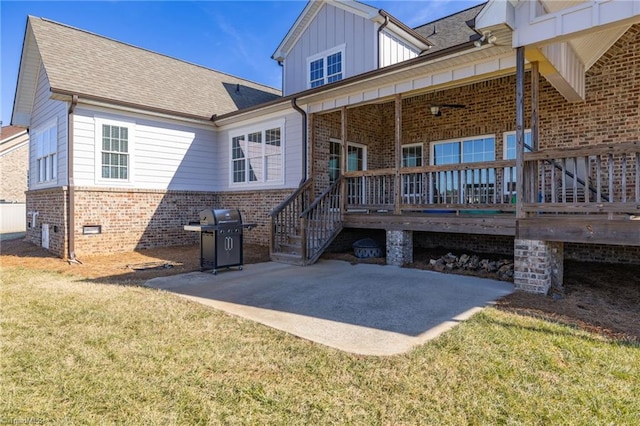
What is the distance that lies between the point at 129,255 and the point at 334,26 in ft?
30.7

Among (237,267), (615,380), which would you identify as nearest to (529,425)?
(615,380)

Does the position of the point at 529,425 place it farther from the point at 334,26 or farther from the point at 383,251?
the point at 334,26

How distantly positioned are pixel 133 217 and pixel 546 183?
427 inches

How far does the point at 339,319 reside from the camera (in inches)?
182

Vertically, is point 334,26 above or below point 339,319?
above

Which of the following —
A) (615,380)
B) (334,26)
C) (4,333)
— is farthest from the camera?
(334,26)

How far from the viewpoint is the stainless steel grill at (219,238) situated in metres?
7.50

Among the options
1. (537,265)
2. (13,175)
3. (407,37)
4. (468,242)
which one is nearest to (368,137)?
(407,37)

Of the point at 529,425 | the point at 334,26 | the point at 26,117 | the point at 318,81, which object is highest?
the point at 334,26

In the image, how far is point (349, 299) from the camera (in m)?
5.54

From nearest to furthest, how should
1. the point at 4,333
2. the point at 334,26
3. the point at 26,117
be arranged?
the point at 4,333, the point at 334,26, the point at 26,117

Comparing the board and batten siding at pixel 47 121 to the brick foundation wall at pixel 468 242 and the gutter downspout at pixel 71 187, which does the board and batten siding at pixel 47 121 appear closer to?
the gutter downspout at pixel 71 187

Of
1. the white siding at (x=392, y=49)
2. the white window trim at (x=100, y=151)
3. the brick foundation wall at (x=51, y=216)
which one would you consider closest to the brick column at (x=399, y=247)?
the white siding at (x=392, y=49)

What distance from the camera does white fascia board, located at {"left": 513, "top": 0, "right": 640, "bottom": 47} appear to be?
4844mm
